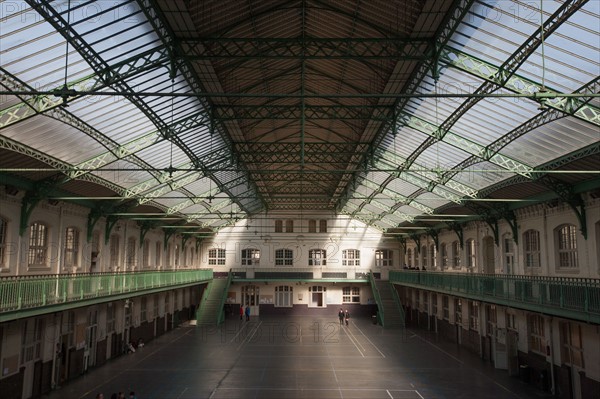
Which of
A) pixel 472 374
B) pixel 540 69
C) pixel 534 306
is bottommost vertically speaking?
pixel 472 374

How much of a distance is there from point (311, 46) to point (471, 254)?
22425mm

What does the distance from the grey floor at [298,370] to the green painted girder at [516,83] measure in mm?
12459

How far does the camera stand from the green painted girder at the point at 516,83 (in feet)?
48.6

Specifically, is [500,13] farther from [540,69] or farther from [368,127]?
[368,127]

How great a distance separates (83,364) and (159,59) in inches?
686

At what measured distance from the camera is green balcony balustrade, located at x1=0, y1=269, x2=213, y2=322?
51.2 ft

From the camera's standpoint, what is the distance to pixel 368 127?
25.2 m

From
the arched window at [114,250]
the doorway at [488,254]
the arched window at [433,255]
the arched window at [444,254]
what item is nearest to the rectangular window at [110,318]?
the arched window at [114,250]

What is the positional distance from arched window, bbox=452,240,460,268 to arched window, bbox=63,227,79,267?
25553 mm

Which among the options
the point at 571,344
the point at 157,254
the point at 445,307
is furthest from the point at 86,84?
the point at 445,307

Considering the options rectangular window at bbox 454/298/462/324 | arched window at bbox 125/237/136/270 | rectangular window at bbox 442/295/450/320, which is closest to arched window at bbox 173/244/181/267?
arched window at bbox 125/237/136/270

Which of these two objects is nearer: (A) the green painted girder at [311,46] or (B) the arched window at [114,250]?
(A) the green painted girder at [311,46]

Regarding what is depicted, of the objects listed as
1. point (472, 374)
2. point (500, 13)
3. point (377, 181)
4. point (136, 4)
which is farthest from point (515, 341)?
point (136, 4)

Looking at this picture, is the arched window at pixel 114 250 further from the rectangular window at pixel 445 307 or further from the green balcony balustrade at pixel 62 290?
the rectangular window at pixel 445 307
